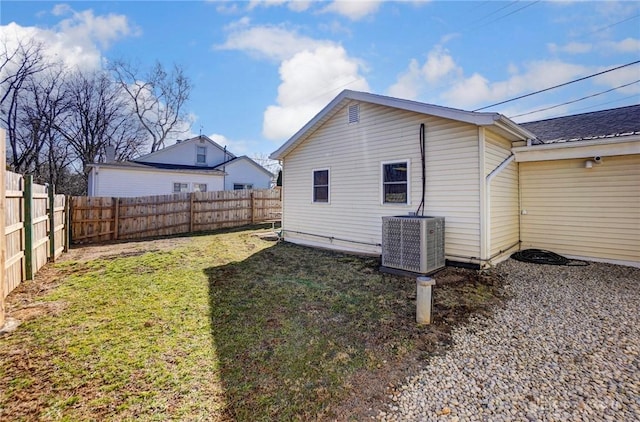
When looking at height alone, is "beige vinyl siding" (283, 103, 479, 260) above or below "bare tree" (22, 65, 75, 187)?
below

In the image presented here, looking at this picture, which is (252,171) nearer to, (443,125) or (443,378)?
(443,125)

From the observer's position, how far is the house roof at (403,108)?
5.42 meters

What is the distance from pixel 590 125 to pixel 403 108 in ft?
17.0

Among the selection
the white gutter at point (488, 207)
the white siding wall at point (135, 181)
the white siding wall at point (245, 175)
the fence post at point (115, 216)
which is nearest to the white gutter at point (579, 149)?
the white gutter at point (488, 207)

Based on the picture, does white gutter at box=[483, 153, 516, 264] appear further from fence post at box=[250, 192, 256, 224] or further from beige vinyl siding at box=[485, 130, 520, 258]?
fence post at box=[250, 192, 256, 224]

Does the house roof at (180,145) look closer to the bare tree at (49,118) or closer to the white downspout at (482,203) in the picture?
the bare tree at (49,118)

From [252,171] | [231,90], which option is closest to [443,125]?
[231,90]

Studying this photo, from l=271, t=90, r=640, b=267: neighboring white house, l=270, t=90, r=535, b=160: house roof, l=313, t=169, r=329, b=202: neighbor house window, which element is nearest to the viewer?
l=270, t=90, r=535, b=160: house roof

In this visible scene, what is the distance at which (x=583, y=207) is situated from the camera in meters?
6.40

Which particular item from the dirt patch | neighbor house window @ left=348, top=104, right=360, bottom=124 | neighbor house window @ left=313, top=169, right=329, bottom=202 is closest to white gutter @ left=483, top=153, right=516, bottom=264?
the dirt patch

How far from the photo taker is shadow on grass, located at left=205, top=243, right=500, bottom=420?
2.33 metres

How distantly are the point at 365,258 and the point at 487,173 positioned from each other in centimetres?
322

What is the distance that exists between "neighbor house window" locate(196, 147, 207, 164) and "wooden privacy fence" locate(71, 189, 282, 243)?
279 inches

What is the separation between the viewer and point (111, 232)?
10.3m
